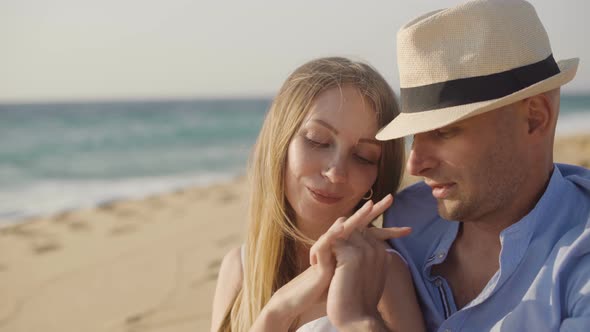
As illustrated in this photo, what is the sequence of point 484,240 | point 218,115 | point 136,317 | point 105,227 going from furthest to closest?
point 218,115, point 105,227, point 136,317, point 484,240

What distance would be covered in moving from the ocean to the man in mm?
8213

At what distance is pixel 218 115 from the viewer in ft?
136

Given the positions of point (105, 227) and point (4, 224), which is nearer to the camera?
A: point (105, 227)

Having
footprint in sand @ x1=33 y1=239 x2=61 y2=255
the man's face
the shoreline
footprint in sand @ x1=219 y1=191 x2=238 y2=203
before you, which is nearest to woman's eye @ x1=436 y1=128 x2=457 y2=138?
the man's face

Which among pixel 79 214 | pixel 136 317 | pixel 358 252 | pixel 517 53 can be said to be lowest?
pixel 79 214

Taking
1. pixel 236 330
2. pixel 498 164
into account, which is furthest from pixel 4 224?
pixel 498 164

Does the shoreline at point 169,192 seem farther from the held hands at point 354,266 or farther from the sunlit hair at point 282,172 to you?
the held hands at point 354,266

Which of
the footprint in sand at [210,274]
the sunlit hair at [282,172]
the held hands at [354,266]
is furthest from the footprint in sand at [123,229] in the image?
the held hands at [354,266]

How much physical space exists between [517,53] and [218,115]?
129 feet

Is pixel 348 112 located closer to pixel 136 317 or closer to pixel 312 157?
pixel 312 157

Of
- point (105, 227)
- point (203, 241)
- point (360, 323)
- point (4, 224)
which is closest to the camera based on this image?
point (360, 323)

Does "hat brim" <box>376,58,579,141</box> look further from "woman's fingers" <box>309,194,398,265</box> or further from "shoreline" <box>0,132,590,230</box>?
"shoreline" <box>0,132,590,230</box>

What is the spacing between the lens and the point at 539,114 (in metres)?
2.59

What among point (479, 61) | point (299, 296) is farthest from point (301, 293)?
point (479, 61)
